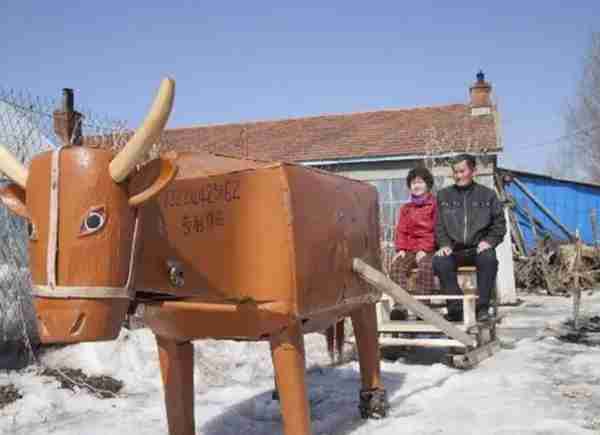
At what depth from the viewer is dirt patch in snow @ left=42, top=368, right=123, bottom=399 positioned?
4.95 metres

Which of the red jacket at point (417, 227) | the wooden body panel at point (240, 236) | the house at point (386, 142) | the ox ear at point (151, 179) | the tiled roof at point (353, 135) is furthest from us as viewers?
the tiled roof at point (353, 135)

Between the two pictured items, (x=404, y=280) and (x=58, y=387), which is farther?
(x=404, y=280)

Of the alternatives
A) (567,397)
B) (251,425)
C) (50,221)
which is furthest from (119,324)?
(567,397)

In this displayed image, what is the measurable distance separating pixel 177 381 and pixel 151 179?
1251 millimetres

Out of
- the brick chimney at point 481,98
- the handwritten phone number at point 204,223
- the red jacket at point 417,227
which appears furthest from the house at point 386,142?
the handwritten phone number at point 204,223

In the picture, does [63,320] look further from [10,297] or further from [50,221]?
[10,297]

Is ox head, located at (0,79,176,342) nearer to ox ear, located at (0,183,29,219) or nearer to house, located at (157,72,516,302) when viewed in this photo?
ox ear, located at (0,183,29,219)

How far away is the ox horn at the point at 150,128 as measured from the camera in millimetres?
2193

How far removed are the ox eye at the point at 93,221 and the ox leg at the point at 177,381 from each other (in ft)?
3.45

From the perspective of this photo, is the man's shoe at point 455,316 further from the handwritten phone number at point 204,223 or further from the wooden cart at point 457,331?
the handwritten phone number at point 204,223

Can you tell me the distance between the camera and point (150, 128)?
7.29ft

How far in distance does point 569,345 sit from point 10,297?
5.29m

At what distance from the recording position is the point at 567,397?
4.58 meters

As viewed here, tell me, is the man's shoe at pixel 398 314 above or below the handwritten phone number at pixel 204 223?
below
